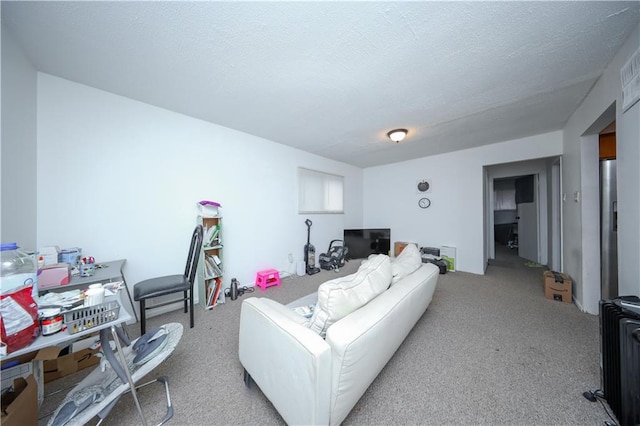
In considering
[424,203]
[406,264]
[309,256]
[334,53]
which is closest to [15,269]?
[334,53]

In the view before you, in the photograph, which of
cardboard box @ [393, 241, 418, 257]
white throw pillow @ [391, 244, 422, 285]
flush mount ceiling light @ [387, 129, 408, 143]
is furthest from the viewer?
cardboard box @ [393, 241, 418, 257]

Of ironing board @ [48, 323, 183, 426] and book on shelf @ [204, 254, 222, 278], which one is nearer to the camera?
ironing board @ [48, 323, 183, 426]

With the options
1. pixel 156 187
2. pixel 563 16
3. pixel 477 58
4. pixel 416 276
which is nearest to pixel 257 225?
pixel 156 187

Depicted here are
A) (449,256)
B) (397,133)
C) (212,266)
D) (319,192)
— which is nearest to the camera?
(212,266)

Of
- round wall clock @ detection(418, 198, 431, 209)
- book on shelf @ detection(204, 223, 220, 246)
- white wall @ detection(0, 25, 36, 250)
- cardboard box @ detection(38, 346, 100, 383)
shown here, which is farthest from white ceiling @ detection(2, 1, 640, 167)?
cardboard box @ detection(38, 346, 100, 383)

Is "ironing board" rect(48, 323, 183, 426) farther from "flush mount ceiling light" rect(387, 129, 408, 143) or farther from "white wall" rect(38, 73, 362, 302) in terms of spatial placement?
"flush mount ceiling light" rect(387, 129, 408, 143)

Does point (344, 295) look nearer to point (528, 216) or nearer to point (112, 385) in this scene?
point (112, 385)

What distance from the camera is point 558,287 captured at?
2.62m

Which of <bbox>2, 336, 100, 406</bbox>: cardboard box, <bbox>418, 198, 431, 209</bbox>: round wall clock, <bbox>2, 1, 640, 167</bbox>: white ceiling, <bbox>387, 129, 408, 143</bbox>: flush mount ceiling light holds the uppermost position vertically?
<bbox>2, 1, 640, 167</bbox>: white ceiling

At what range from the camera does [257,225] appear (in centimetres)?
331

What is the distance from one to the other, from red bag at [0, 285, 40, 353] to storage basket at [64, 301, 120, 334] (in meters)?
0.09

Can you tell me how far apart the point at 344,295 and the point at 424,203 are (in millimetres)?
3974

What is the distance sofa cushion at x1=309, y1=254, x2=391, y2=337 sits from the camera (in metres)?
1.12

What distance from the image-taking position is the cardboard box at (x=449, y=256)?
403cm
